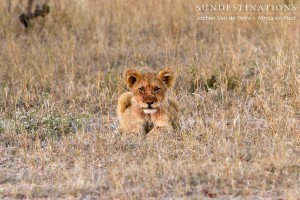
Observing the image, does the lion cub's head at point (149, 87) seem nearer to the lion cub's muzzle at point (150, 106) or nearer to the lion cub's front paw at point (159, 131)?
the lion cub's muzzle at point (150, 106)

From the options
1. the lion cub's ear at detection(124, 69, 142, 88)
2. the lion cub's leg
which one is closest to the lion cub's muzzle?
the lion cub's leg

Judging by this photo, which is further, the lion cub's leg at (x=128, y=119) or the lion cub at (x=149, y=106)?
the lion cub's leg at (x=128, y=119)

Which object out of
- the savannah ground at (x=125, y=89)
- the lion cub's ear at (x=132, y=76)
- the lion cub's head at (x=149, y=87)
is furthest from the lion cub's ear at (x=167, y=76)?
the savannah ground at (x=125, y=89)

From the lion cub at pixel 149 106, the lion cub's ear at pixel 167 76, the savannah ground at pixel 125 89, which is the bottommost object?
the savannah ground at pixel 125 89

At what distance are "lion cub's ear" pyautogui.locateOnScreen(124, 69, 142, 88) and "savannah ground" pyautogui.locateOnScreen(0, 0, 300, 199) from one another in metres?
0.58

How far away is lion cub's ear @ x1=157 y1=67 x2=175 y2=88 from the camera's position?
8.84 meters

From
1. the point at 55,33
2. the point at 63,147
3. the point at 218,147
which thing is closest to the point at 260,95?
the point at 218,147

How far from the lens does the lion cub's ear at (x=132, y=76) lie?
28.8 ft

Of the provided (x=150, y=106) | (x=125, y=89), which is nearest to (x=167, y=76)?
(x=150, y=106)

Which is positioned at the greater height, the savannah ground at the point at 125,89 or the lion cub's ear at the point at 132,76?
the lion cub's ear at the point at 132,76

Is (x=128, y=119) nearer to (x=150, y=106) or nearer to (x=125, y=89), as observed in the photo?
(x=150, y=106)

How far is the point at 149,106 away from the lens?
340 inches

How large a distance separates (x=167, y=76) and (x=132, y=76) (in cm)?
36

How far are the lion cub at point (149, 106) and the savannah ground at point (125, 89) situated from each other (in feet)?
0.71
